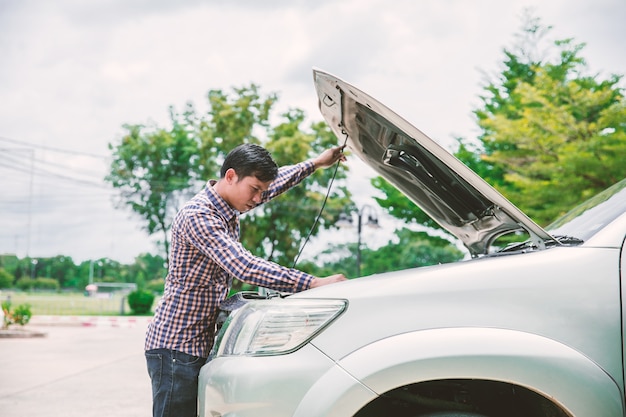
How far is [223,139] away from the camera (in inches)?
1091

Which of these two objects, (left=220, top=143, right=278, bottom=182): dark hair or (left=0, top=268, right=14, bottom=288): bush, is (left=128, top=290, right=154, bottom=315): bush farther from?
(left=220, top=143, right=278, bottom=182): dark hair

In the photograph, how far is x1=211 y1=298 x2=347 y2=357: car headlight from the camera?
214cm

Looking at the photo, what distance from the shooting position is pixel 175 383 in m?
2.81

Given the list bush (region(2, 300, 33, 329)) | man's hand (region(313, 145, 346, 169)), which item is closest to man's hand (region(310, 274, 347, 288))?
man's hand (region(313, 145, 346, 169))

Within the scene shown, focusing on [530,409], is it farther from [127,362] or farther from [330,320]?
[127,362]

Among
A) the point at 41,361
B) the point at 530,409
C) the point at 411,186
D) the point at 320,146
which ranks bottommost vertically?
the point at 41,361

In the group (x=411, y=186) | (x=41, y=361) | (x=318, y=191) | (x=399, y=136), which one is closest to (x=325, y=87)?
(x=399, y=136)

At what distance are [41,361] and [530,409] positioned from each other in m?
11.1

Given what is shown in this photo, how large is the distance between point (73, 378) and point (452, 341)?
8593 mm

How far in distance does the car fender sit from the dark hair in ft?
3.96

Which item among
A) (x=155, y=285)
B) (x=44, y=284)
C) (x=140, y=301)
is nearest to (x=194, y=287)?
(x=140, y=301)

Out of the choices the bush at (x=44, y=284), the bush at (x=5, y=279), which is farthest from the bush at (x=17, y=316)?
the bush at (x=44, y=284)

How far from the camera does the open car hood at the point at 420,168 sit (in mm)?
2285

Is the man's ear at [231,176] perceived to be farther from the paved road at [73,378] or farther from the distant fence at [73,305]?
the distant fence at [73,305]
